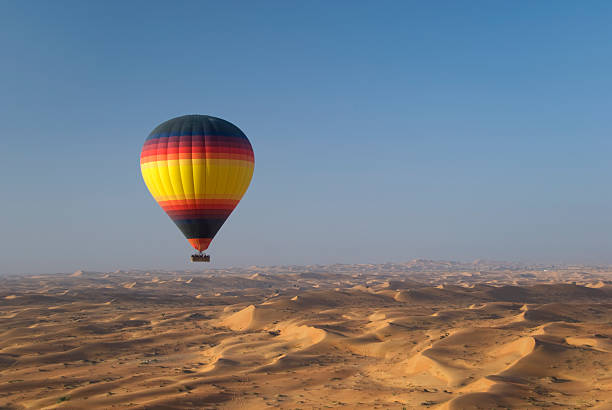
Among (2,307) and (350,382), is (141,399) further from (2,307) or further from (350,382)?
(2,307)

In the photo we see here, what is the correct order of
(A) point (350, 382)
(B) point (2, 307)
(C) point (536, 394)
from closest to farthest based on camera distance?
(C) point (536, 394), (A) point (350, 382), (B) point (2, 307)

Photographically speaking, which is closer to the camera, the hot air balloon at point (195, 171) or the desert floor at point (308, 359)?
the desert floor at point (308, 359)

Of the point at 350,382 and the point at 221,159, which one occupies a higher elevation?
the point at 221,159

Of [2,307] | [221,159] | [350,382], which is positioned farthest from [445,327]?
[2,307]

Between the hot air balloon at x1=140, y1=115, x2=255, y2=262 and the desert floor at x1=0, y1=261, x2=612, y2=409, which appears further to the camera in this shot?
the hot air balloon at x1=140, y1=115, x2=255, y2=262

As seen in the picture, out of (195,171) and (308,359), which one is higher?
(195,171)

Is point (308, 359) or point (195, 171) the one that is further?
point (195, 171)

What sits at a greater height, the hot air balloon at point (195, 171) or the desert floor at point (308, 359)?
the hot air balloon at point (195, 171)

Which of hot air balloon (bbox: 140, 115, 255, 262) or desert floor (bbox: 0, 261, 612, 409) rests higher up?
hot air balloon (bbox: 140, 115, 255, 262)
